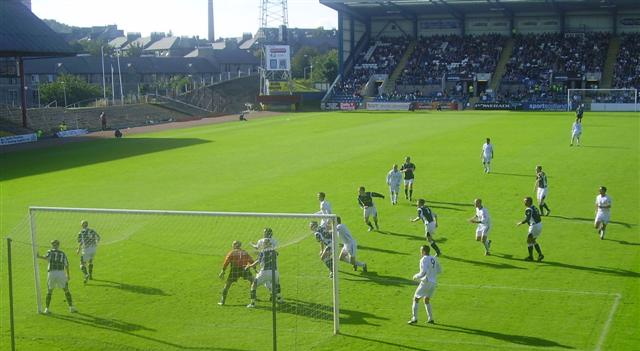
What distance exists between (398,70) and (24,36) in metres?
50.0

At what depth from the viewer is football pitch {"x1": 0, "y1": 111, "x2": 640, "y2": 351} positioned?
15227 millimetres

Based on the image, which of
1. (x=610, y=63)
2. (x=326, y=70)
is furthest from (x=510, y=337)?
(x=326, y=70)

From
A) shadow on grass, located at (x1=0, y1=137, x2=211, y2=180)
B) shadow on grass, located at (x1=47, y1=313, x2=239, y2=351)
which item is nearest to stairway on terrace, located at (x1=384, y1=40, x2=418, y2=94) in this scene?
shadow on grass, located at (x1=0, y1=137, x2=211, y2=180)

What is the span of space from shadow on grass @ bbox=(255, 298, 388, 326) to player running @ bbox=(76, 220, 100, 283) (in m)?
4.62

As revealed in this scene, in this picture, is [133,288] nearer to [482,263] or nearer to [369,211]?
[369,211]

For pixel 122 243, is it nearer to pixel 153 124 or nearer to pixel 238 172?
pixel 238 172

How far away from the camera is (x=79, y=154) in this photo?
47188 mm

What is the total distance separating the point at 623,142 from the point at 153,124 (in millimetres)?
42772

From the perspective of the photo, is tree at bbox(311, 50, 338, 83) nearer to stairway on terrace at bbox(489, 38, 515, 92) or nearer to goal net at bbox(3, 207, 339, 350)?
stairway on terrace at bbox(489, 38, 515, 92)

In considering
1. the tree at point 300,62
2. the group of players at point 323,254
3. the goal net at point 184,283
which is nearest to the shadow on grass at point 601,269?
the group of players at point 323,254

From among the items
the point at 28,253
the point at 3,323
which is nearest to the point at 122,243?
the point at 28,253

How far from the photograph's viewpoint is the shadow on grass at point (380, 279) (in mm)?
18438

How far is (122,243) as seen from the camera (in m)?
22.6

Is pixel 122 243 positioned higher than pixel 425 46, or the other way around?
pixel 425 46
